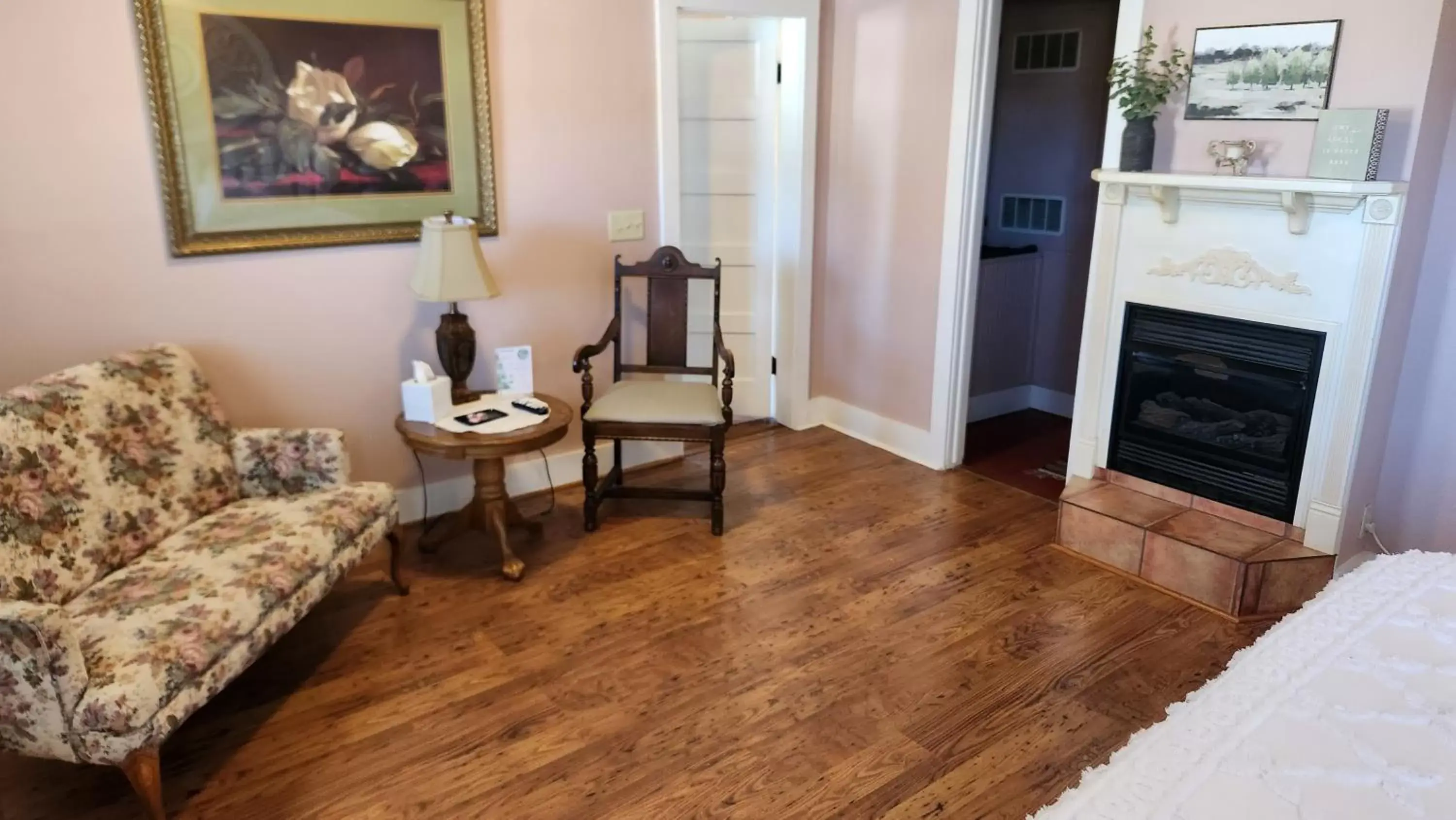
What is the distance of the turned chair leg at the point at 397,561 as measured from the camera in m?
3.05

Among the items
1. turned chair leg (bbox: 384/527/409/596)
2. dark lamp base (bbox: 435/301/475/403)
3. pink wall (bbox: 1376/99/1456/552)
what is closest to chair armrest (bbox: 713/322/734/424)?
dark lamp base (bbox: 435/301/475/403)

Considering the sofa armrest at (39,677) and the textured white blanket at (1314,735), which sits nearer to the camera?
the textured white blanket at (1314,735)

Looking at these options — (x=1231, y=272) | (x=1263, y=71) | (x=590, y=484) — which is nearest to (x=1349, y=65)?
(x=1263, y=71)

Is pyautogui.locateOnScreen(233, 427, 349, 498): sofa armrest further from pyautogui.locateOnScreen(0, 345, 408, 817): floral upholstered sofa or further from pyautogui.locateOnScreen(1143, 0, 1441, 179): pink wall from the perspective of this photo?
pyautogui.locateOnScreen(1143, 0, 1441, 179): pink wall

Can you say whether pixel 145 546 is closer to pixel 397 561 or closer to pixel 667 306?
pixel 397 561

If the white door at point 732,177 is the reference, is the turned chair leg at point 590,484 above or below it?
below

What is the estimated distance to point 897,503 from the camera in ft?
12.9

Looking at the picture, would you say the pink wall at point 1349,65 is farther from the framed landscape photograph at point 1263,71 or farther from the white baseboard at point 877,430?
the white baseboard at point 877,430

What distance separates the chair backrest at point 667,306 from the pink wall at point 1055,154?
175 centimetres

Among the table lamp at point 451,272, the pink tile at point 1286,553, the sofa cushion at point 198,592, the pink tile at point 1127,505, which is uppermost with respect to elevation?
the table lamp at point 451,272

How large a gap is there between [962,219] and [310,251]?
2.60 m

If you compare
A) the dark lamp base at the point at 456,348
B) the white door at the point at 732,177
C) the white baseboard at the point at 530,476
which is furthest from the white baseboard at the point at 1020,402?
the dark lamp base at the point at 456,348

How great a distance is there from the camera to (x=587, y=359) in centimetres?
371

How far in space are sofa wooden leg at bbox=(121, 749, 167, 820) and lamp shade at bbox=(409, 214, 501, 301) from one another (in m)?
1.63
